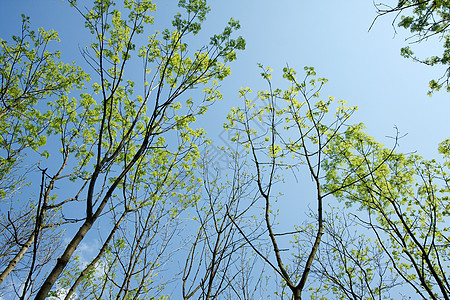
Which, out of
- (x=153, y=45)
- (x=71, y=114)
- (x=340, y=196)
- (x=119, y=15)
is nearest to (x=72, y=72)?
(x=71, y=114)

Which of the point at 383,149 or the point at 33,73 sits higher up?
the point at 383,149

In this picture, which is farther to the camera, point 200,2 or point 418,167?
point 418,167

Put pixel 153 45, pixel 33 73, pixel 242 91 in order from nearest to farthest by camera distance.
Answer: pixel 153 45 → pixel 242 91 → pixel 33 73

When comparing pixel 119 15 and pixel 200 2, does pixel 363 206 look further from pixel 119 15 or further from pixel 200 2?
pixel 119 15

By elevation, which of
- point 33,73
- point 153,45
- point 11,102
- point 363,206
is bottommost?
point 11,102

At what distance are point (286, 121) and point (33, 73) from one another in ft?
24.2

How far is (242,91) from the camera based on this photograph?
4633 mm

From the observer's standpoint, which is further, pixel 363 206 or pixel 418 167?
pixel 363 206

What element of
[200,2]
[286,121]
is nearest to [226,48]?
[200,2]

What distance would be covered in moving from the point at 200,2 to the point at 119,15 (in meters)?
1.97

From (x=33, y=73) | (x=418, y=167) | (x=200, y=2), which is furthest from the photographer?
(x=33, y=73)

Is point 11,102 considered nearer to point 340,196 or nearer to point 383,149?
point 340,196

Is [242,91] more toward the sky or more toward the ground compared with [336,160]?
more toward the ground

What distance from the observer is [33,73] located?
678 cm
